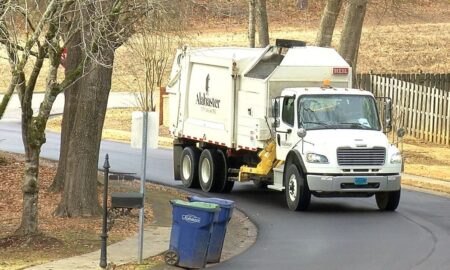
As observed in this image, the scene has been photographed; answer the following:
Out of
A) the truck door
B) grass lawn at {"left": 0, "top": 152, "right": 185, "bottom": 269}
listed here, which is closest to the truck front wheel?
grass lawn at {"left": 0, "top": 152, "right": 185, "bottom": 269}

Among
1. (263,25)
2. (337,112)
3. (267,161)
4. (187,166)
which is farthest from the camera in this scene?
(263,25)

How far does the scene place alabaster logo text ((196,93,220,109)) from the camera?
77.9 feet

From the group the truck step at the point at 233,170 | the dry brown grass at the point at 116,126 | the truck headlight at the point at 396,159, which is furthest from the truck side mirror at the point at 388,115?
the dry brown grass at the point at 116,126

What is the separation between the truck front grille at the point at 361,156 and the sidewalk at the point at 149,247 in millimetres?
2199

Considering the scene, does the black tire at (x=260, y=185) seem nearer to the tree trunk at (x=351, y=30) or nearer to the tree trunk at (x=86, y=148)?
the tree trunk at (x=86, y=148)

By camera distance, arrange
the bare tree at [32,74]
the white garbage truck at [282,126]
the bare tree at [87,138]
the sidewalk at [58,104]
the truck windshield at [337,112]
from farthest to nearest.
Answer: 1. the sidewalk at [58,104]
2. the truck windshield at [337,112]
3. the white garbage truck at [282,126]
4. the bare tree at [87,138]
5. the bare tree at [32,74]

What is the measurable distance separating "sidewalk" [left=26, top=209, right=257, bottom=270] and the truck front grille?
86.6 inches

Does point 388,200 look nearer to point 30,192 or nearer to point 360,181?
point 360,181

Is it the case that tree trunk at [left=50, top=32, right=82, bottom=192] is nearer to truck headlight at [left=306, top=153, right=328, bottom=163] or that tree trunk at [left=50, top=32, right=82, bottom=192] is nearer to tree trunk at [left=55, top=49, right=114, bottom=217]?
tree trunk at [left=55, top=49, right=114, bottom=217]

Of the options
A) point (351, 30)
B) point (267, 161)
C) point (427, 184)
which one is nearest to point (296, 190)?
point (267, 161)

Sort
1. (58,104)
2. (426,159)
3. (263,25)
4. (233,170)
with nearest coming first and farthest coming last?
(233,170) → (426,159) → (263,25) → (58,104)

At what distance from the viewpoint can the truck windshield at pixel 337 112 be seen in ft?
69.1

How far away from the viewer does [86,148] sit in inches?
738

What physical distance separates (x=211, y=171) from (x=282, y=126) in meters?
2.98
